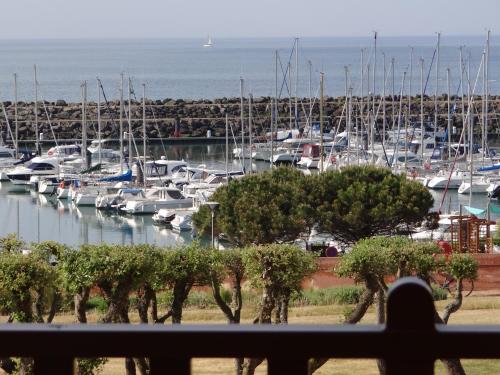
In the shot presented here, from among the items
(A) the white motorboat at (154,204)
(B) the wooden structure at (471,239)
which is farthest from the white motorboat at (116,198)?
(B) the wooden structure at (471,239)

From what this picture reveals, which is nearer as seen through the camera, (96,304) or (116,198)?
(96,304)

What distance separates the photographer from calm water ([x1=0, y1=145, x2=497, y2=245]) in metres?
42.5

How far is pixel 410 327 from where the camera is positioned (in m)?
1.57

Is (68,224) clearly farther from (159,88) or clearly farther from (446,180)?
(159,88)

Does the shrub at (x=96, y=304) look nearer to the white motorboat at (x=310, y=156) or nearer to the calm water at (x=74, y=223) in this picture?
the calm water at (x=74, y=223)

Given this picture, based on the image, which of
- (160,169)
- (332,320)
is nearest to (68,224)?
(160,169)

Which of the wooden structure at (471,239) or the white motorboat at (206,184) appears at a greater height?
the wooden structure at (471,239)

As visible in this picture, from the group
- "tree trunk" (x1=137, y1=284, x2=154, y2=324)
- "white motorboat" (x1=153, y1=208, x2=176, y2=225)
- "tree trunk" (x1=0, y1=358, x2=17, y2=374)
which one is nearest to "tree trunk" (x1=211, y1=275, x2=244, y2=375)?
"tree trunk" (x1=137, y1=284, x2=154, y2=324)

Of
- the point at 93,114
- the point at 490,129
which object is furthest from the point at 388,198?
the point at 93,114

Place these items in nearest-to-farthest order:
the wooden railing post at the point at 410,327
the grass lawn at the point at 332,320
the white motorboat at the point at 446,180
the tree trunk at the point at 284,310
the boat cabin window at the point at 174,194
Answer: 1. the wooden railing post at the point at 410,327
2. the tree trunk at the point at 284,310
3. the grass lawn at the point at 332,320
4. the boat cabin window at the point at 174,194
5. the white motorboat at the point at 446,180

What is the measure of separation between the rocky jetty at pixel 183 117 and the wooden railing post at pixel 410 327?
66892 millimetres

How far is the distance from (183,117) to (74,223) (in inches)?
1351

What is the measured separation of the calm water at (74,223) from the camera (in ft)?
140

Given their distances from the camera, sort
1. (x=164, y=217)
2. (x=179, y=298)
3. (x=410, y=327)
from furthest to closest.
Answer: (x=164, y=217) → (x=179, y=298) → (x=410, y=327)
